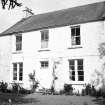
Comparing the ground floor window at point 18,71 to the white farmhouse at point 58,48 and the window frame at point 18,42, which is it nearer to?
the white farmhouse at point 58,48

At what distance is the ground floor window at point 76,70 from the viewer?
19.0 m

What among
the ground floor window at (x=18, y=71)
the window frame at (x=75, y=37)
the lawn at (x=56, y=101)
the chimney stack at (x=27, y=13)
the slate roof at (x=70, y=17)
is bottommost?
the lawn at (x=56, y=101)

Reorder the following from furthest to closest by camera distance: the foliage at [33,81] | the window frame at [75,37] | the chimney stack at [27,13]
→ the chimney stack at [27,13] < the foliage at [33,81] < the window frame at [75,37]

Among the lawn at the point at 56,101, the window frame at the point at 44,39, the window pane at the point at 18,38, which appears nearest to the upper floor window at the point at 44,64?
the window frame at the point at 44,39

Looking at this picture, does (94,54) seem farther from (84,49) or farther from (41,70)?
(41,70)

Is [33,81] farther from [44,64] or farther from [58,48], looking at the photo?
[58,48]

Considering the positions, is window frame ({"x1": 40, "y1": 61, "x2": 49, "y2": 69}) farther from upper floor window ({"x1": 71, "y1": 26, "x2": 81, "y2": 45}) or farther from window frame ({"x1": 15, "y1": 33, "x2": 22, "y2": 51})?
window frame ({"x1": 15, "y1": 33, "x2": 22, "y2": 51})

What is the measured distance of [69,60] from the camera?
19.7 metres

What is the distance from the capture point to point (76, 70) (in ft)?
62.8

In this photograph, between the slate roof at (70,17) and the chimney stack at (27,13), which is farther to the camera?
the chimney stack at (27,13)

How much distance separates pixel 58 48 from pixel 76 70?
2.76 m

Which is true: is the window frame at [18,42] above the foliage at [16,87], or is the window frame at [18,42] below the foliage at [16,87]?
above

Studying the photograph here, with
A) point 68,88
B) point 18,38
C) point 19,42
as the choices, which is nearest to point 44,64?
point 68,88

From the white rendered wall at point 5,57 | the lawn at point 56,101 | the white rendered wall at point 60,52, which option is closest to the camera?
the lawn at point 56,101
